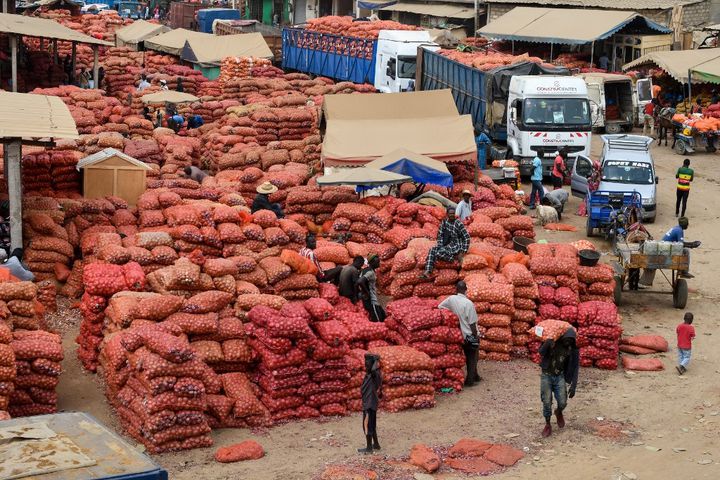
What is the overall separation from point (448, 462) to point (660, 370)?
14.7ft

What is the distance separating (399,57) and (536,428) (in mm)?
25739

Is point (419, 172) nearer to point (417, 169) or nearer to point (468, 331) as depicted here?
point (417, 169)

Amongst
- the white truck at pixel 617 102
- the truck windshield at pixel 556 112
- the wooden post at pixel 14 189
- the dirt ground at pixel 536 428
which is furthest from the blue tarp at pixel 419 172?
the white truck at pixel 617 102

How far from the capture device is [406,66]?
38.7m

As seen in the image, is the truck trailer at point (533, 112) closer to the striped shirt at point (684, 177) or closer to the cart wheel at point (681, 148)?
the striped shirt at point (684, 177)

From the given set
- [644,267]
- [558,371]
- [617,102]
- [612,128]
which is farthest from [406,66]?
[558,371]

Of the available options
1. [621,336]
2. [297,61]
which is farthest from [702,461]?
[297,61]

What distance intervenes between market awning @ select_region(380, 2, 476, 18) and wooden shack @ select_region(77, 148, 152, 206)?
3361 cm

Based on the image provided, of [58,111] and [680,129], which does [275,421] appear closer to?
[58,111]

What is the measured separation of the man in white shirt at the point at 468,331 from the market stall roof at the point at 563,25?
2864 centimetres

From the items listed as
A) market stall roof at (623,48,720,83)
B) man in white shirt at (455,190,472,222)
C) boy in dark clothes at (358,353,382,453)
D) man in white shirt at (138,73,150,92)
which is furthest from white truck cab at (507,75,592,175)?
boy in dark clothes at (358,353,382,453)

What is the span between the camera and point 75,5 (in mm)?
57656

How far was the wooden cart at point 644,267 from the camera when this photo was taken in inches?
717

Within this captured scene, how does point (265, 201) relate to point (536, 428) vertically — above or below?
above
